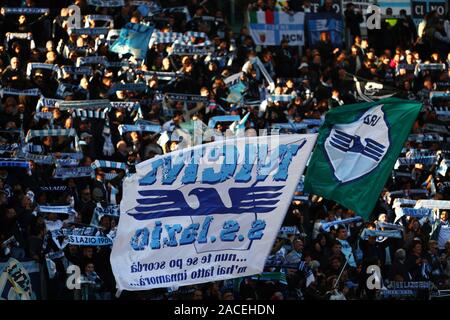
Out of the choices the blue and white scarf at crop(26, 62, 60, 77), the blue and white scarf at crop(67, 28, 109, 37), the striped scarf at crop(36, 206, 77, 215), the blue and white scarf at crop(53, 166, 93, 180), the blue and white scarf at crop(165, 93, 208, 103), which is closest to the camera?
the striped scarf at crop(36, 206, 77, 215)

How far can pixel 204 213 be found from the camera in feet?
64.3

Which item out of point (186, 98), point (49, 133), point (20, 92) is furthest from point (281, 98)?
point (49, 133)

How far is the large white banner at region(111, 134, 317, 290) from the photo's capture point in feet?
63.8

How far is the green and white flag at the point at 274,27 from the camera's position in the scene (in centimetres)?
3300

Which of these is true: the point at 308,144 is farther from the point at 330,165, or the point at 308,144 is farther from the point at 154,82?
the point at 154,82

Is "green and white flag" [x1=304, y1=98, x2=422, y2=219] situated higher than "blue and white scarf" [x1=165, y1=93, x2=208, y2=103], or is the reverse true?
"green and white flag" [x1=304, y1=98, x2=422, y2=219]

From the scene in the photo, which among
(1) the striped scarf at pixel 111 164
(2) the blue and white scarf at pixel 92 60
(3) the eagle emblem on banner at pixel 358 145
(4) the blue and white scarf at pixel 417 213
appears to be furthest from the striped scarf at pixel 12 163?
(4) the blue and white scarf at pixel 417 213

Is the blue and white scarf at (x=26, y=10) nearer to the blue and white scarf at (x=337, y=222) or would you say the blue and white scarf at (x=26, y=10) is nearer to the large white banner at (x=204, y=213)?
the blue and white scarf at (x=337, y=222)

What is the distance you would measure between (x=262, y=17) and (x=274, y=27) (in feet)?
1.04

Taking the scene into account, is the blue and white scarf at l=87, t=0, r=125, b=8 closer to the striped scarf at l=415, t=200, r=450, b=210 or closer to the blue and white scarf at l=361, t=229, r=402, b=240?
A: the striped scarf at l=415, t=200, r=450, b=210

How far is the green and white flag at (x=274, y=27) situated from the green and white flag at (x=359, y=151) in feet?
38.0

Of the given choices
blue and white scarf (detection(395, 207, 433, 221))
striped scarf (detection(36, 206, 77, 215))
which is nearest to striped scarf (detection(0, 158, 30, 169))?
striped scarf (detection(36, 206, 77, 215))

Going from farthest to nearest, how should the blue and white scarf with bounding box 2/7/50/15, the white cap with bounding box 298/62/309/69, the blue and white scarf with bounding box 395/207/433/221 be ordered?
1. the white cap with bounding box 298/62/309/69
2. the blue and white scarf with bounding box 2/7/50/15
3. the blue and white scarf with bounding box 395/207/433/221

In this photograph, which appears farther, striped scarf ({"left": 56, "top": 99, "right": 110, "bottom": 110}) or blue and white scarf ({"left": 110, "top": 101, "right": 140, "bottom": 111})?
blue and white scarf ({"left": 110, "top": 101, "right": 140, "bottom": 111})
